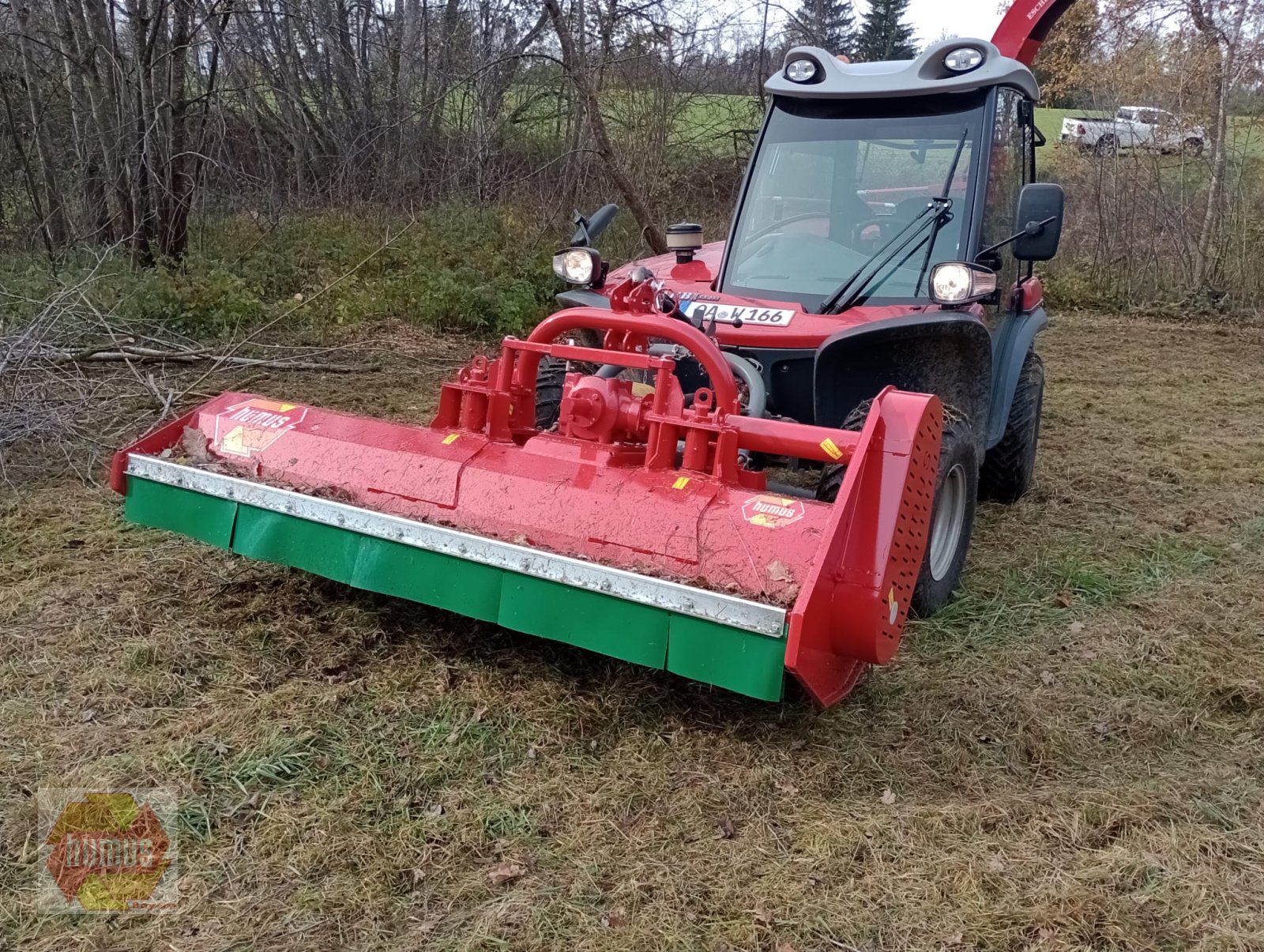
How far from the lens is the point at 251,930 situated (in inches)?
89.1

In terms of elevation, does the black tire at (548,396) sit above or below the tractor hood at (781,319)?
below

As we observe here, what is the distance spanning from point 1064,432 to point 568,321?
15.4 ft

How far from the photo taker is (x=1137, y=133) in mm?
13539

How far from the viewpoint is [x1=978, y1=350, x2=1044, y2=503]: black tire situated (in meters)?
5.28

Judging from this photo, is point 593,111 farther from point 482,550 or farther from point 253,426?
point 482,550

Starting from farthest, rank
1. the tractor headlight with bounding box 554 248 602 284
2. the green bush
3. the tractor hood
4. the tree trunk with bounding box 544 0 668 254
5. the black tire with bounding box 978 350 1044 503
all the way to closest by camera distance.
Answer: the tree trunk with bounding box 544 0 668 254, the green bush, the black tire with bounding box 978 350 1044 503, the tractor headlight with bounding box 554 248 602 284, the tractor hood

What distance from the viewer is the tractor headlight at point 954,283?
3.86 meters

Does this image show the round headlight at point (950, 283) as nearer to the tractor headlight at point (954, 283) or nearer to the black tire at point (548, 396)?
the tractor headlight at point (954, 283)

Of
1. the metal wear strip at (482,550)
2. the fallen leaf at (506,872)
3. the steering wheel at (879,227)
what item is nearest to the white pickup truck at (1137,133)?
the steering wheel at (879,227)

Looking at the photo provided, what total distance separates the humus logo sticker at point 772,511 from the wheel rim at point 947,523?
1.06 meters

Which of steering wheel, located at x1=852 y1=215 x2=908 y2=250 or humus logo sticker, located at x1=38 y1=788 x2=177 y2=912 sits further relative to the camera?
steering wheel, located at x1=852 y1=215 x2=908 y2=250

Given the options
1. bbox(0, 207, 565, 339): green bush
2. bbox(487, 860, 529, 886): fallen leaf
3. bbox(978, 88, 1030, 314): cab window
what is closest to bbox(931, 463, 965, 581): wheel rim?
bbox(978, 88, 1030, 314): cab window

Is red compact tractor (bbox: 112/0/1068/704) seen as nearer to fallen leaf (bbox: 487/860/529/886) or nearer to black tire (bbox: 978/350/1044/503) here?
black tire (bbox: 978/350/1044/503)

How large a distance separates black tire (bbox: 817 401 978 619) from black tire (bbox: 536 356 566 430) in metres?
1.23
